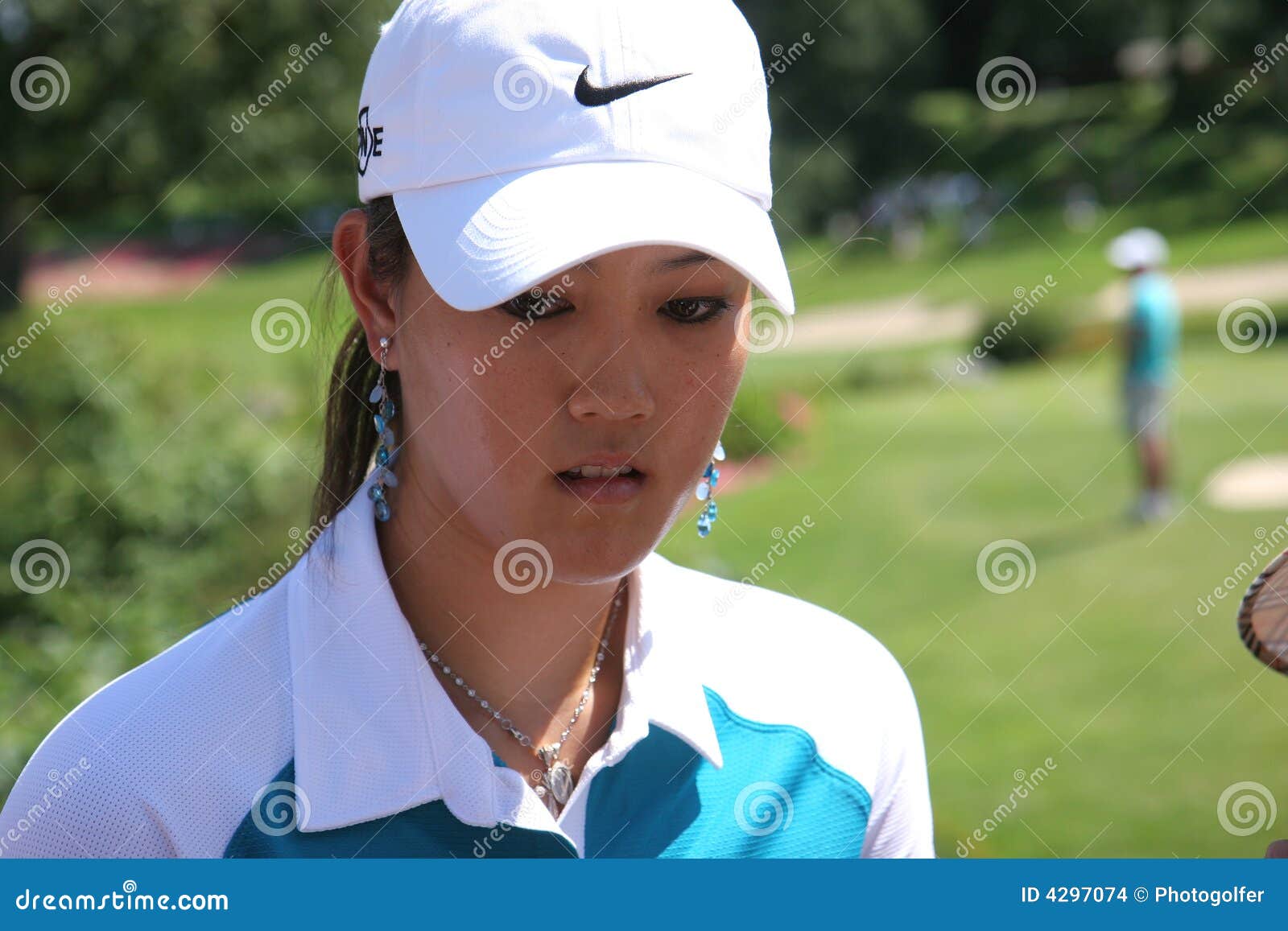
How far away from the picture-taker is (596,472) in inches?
63.4

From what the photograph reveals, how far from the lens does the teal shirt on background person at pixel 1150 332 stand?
9.16 metres

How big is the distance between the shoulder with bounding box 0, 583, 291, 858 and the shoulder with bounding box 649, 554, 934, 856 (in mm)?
629

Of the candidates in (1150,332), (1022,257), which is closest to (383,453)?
(1150,332)

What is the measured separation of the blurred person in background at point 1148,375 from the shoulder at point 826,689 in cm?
762

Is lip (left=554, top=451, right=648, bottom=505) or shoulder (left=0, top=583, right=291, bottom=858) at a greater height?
lip (left=554, top=451, right=648, bottom=505)

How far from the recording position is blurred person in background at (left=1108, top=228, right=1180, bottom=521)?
9180 millimetres

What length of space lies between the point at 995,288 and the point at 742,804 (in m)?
22.8

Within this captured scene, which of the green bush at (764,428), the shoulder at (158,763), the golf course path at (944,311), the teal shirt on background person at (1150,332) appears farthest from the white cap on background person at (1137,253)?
the golf course path at (944,311)

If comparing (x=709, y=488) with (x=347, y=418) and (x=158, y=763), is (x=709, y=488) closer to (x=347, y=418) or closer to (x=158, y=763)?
(x=347, y=418)

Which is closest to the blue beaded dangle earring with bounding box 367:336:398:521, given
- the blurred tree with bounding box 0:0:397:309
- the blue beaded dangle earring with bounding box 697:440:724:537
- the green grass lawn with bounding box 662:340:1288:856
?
the blue beaded dangle earring with bounding box 697:440:724:537

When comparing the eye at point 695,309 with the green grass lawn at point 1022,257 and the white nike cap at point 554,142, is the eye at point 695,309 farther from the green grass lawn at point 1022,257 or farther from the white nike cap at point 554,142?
the green grass lawn at point 1022,257

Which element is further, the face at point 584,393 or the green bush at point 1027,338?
the green bush at point 1027,338

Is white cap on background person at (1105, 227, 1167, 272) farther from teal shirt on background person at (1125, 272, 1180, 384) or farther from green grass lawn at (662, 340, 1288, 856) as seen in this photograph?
green grass lawn at (662, 340, 1288, 856)

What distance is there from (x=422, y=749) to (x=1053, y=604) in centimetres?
654
